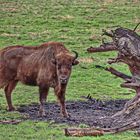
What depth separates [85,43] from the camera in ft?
100

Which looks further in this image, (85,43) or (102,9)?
(102,9)

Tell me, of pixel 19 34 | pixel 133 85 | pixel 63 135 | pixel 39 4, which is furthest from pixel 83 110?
pixel 39 4

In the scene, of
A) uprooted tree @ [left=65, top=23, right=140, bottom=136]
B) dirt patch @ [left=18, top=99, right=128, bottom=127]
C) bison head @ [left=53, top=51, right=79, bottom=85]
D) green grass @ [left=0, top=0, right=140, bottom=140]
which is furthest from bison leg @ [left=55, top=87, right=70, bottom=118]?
uprooted tree @ [left=65, top=23, right=140, bottom=136]

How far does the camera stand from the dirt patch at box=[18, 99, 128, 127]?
48.3 ft

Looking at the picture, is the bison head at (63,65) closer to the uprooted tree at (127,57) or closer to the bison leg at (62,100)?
the bison leg at (62,100)

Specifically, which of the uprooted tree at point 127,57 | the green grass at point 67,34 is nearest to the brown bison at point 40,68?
the green grass at point 67,34

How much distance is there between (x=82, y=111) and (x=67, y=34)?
54.3 feet

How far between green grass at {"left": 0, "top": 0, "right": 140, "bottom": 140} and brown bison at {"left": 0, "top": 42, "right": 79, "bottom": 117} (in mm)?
824

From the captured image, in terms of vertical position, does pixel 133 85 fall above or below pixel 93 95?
above

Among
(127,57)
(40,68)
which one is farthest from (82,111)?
(127,57)

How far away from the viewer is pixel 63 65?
15.4m

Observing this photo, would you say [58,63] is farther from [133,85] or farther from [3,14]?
[3,14]

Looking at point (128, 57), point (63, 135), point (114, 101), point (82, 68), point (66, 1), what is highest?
point (128, 57)

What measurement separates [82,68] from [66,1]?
1896 centimetres
